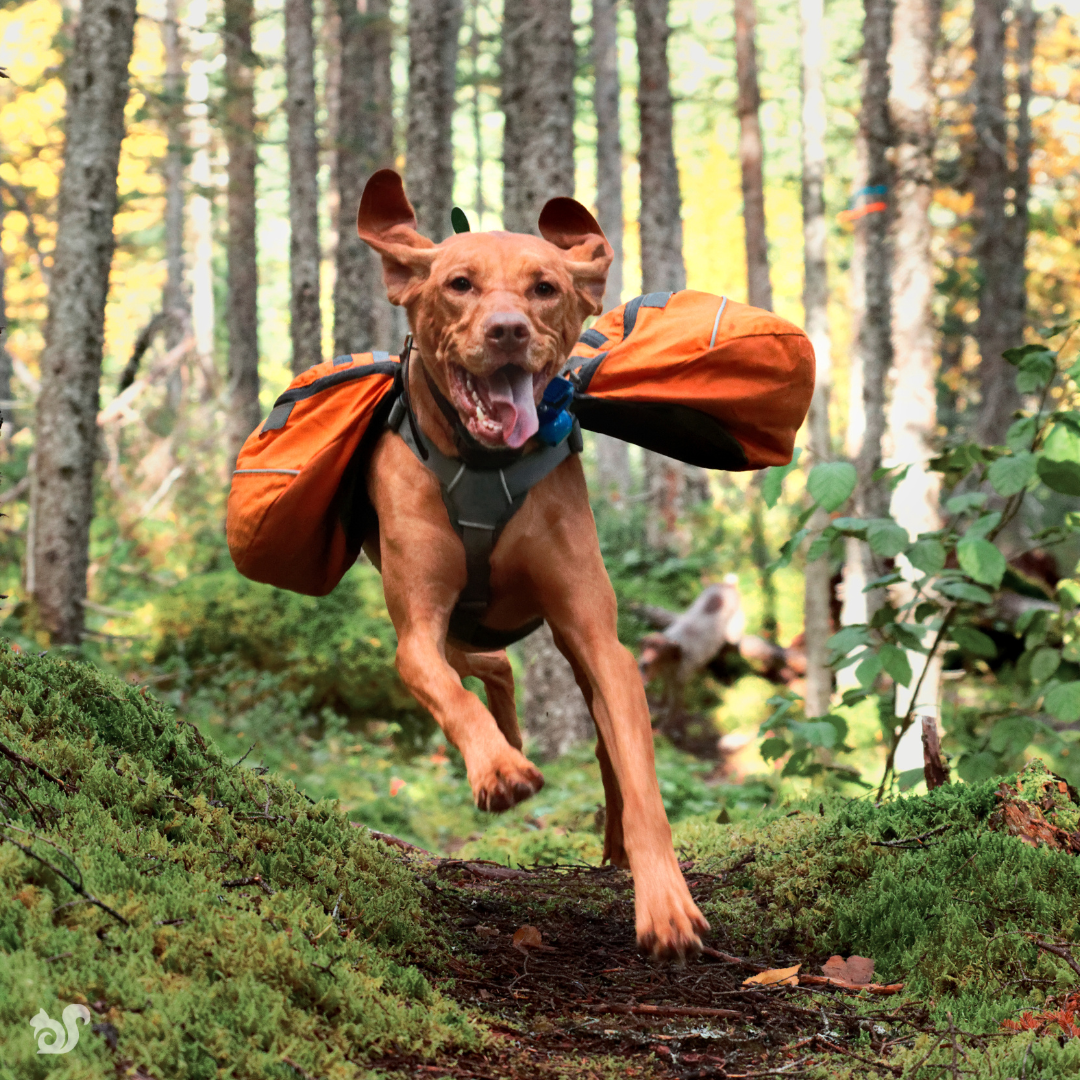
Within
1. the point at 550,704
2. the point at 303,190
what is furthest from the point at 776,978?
the point at 303,190

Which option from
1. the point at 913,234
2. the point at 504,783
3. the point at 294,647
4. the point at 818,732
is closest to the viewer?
the point at 504,783

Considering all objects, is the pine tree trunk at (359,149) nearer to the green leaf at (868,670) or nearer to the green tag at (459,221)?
the green tag at (459,221)

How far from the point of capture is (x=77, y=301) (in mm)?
8164

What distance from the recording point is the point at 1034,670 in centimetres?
516

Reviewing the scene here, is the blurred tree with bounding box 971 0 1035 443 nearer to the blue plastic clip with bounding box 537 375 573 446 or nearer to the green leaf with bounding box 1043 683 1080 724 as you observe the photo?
the green leaf with bounding box 1043 683 1080 724

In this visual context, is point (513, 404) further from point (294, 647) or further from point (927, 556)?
point (294, 647)

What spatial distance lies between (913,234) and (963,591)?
5.45 metres

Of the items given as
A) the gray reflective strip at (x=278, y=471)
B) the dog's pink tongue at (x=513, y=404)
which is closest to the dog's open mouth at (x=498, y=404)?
the dog's pink tongue at (x=513, y=404)

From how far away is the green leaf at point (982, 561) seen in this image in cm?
468

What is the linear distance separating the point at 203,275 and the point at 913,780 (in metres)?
25.2

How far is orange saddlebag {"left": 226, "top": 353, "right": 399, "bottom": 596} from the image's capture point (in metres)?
3.82

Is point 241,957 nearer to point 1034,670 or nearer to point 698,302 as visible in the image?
point 698,302

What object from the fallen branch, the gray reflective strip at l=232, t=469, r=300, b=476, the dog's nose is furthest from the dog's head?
the fallen branch

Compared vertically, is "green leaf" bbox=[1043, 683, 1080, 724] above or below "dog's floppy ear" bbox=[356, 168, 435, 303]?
below
